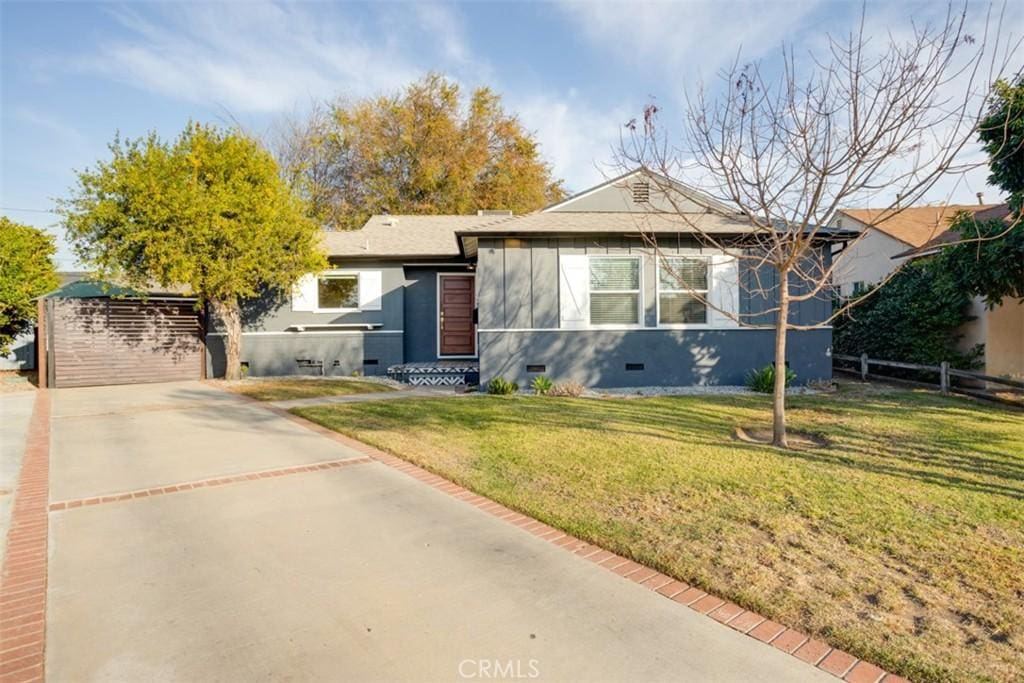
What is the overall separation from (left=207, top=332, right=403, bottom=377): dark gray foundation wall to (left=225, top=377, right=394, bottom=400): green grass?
817 millimetres

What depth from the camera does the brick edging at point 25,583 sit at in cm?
252

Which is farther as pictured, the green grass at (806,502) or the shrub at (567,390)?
the shrub at (567,390)

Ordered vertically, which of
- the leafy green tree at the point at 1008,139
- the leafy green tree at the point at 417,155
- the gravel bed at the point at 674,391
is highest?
the leafy green tree at the point at 417,155

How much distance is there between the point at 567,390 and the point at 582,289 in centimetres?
220

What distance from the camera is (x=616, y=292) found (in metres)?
11.3

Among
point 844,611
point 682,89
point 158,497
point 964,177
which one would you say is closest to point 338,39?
point 682,89

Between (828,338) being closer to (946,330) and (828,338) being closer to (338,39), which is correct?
(946,330)

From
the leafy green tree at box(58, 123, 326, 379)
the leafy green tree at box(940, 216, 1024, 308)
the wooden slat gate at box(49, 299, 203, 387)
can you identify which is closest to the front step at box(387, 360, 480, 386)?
the leafy green tree at box(58, 123, 326, 379)

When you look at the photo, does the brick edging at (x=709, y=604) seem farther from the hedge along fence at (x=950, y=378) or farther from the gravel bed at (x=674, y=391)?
the hedge along fence at (x=950, y=378)

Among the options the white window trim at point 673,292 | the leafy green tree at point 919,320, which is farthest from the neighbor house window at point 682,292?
the leafy green tree at point 919,320

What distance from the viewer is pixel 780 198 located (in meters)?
6.68

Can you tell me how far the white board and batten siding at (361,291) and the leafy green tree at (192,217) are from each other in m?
1.24

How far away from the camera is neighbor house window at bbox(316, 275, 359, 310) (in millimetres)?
13883

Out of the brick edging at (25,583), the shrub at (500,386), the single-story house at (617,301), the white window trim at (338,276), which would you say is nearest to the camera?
the brick edging at (25,583)
